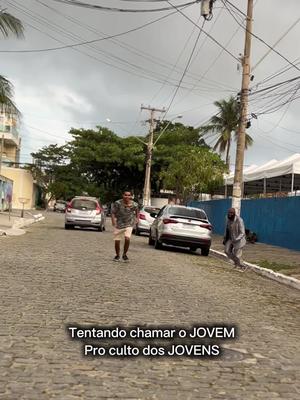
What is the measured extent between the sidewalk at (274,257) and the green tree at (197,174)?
13039 millimetres

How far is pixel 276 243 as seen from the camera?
25188mm

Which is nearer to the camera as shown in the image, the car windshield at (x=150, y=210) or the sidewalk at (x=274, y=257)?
the sidewalk at (x=274, y=257)

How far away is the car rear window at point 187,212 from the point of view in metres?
20.1

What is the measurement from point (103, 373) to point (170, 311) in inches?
118

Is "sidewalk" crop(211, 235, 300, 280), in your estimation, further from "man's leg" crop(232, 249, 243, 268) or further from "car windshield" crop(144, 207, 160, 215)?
"car windshield" crop(144, 207, 160, 215)

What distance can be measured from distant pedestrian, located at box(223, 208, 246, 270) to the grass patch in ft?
3.95

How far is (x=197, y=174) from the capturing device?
38.8 meters

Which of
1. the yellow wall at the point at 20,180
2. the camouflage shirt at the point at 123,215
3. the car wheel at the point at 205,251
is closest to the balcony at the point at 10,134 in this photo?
the yellow wall at the point at 20,180

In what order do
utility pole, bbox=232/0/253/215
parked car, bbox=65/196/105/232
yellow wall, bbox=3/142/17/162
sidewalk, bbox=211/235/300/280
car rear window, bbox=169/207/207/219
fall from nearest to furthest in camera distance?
sidewalk, bbox=211/235/300/280 < car rear window, bbox=169/207/207/219 < utility pole, bbox=232/0/253/215 < parked car, bbox=65/196/105/232 < yellow wall, bbox=3/142/17/162

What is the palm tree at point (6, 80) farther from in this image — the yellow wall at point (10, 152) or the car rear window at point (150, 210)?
the yellow wall at point (10, 152)

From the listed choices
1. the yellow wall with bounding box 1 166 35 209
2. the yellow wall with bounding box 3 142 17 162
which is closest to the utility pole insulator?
the yellow wall with bounding box 1 166 35 209

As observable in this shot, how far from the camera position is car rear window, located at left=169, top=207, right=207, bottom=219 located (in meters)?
20.1

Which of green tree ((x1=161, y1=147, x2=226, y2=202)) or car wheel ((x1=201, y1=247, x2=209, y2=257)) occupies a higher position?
green tree ((x1=161, y1=147, x2=226, y2=202))

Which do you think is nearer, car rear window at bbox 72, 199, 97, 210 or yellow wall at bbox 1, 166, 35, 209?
car rear window at bbox 72, 199, 97, 210
